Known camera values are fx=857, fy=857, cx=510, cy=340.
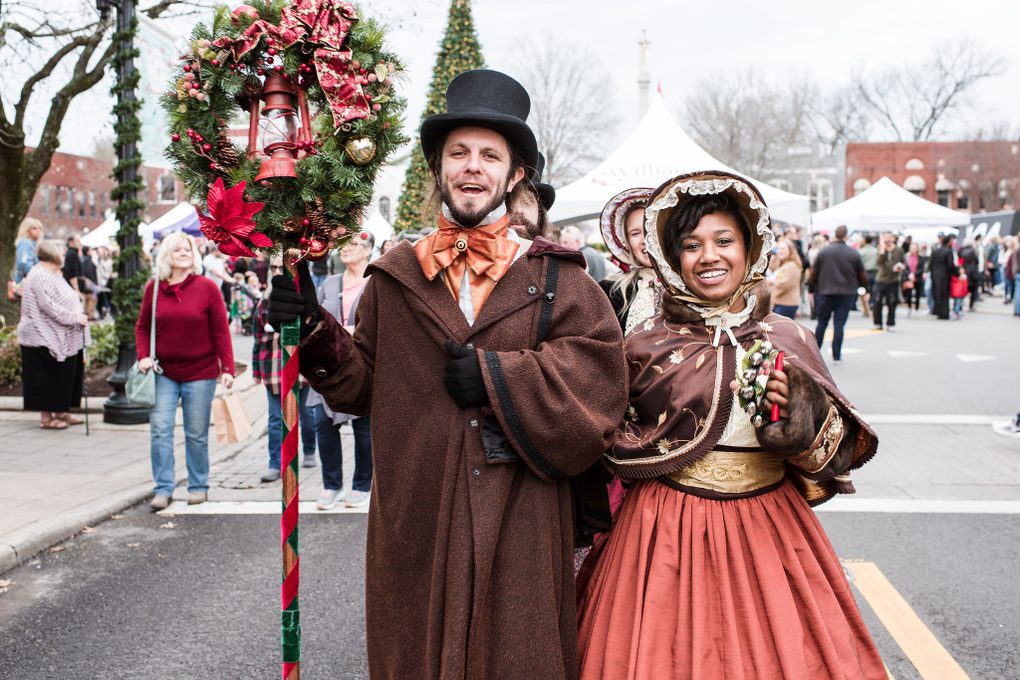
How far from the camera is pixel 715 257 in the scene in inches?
104

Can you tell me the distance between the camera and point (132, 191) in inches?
345

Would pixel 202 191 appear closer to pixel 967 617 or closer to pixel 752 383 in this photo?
pixel 752 383

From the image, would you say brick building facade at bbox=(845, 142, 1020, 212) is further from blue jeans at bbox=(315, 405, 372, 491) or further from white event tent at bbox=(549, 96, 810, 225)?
blue jeans at bbox=(315, 405, 372, 491)

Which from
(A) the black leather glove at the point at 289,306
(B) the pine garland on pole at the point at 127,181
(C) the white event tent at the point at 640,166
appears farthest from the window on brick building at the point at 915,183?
(A) the black leather glove at the point at 289,306

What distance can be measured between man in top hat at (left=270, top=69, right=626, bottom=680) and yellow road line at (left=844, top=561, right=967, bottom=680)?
203 cm

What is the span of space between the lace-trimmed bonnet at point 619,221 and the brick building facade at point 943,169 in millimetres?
62959

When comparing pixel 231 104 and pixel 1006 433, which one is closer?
pixel 231 104

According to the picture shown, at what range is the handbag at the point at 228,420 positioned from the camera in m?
6.39

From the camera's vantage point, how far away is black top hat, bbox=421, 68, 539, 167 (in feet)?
8.07

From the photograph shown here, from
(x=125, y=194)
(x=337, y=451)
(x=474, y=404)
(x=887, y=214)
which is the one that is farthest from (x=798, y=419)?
(x=887, y=214)

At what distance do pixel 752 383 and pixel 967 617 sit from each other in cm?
266

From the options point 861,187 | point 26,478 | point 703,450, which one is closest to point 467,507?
point 703,450

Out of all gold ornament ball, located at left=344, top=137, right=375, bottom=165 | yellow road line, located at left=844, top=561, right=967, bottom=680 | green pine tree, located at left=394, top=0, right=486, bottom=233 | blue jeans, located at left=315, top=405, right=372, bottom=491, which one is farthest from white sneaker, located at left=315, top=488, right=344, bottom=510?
green pine tree, located at left=394, top=0, right=486, bottom=233

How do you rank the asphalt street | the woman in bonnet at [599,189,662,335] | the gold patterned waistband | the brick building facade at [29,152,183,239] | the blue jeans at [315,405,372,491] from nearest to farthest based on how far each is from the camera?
the gold patterned waistband < the asphalt street < the woman in bonnet at [599,189,662,335] < the blue jeans at [315,405,372,491] < the brick building facade at [29,152,183,239]
